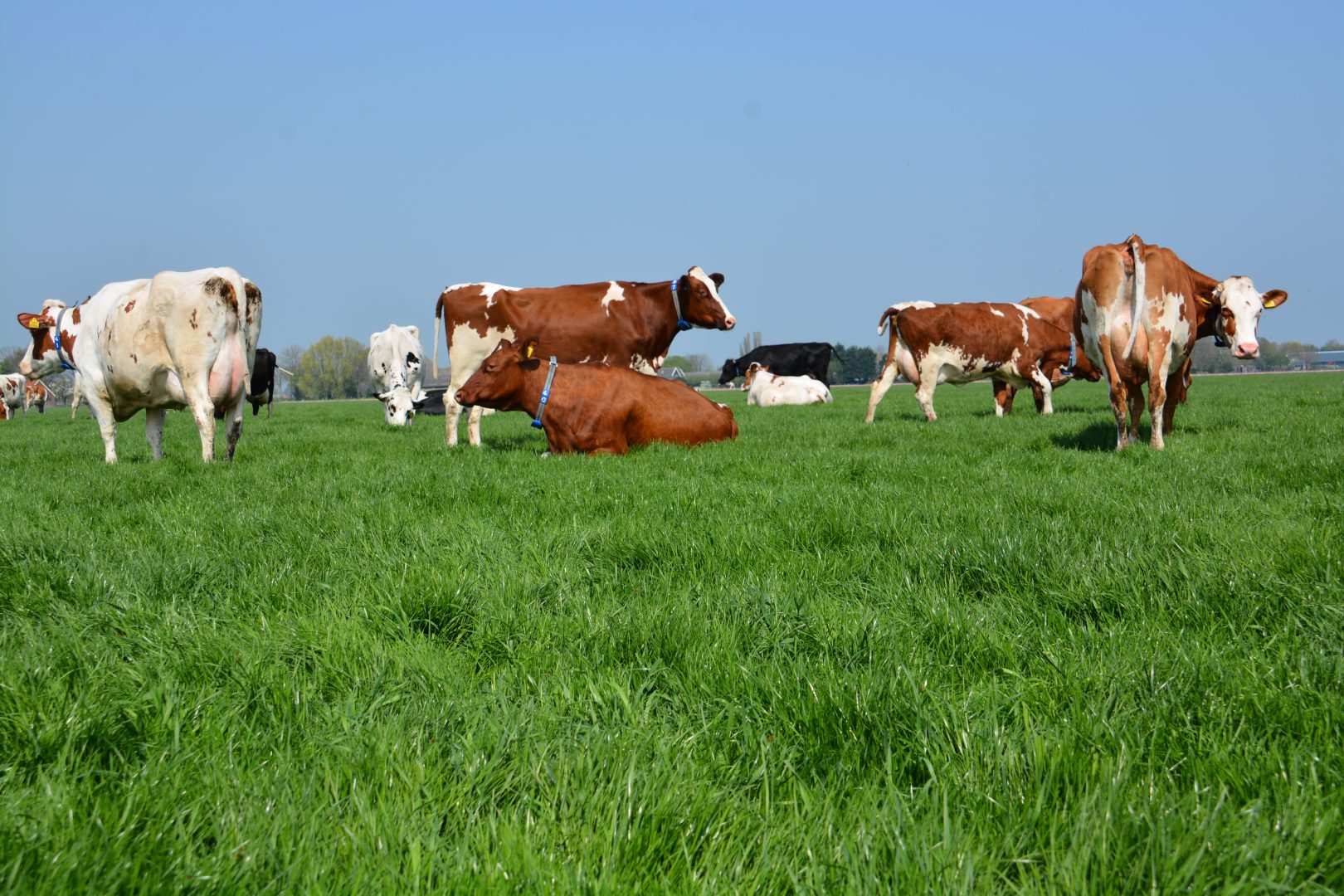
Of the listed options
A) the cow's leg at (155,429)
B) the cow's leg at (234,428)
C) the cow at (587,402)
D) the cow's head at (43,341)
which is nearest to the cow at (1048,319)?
the cow at (587,402)

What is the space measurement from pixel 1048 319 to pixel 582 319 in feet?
31.9

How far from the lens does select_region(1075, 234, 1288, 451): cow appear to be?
320 inches

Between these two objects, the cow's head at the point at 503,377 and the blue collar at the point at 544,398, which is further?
the cow's head at the point at 503,377

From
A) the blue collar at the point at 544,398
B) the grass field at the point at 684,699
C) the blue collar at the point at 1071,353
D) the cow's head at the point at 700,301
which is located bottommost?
the grass field at the point at 684,699

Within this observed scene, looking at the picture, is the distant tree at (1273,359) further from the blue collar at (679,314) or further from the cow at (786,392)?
the blue collar at (679,314)

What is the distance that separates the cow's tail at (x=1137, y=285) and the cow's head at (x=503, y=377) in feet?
19.7

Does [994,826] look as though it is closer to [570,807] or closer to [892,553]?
[570,807]

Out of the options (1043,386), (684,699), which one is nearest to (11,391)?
(1043,386)

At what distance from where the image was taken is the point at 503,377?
9.41 meters

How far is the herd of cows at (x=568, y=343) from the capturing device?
27.2ft

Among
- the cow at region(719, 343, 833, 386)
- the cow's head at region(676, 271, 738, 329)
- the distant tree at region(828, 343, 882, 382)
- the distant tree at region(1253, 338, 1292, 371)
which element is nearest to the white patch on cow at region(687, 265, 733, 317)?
the cow's head at region(676, 271, 738, 329)

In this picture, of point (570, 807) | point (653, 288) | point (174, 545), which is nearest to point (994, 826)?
point (570, 807)

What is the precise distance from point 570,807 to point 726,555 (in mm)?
2154

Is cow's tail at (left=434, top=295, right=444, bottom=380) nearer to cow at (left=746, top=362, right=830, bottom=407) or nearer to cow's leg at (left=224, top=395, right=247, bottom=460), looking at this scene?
cow's leg at (left=224, top=395, right=247, bottom=460)
